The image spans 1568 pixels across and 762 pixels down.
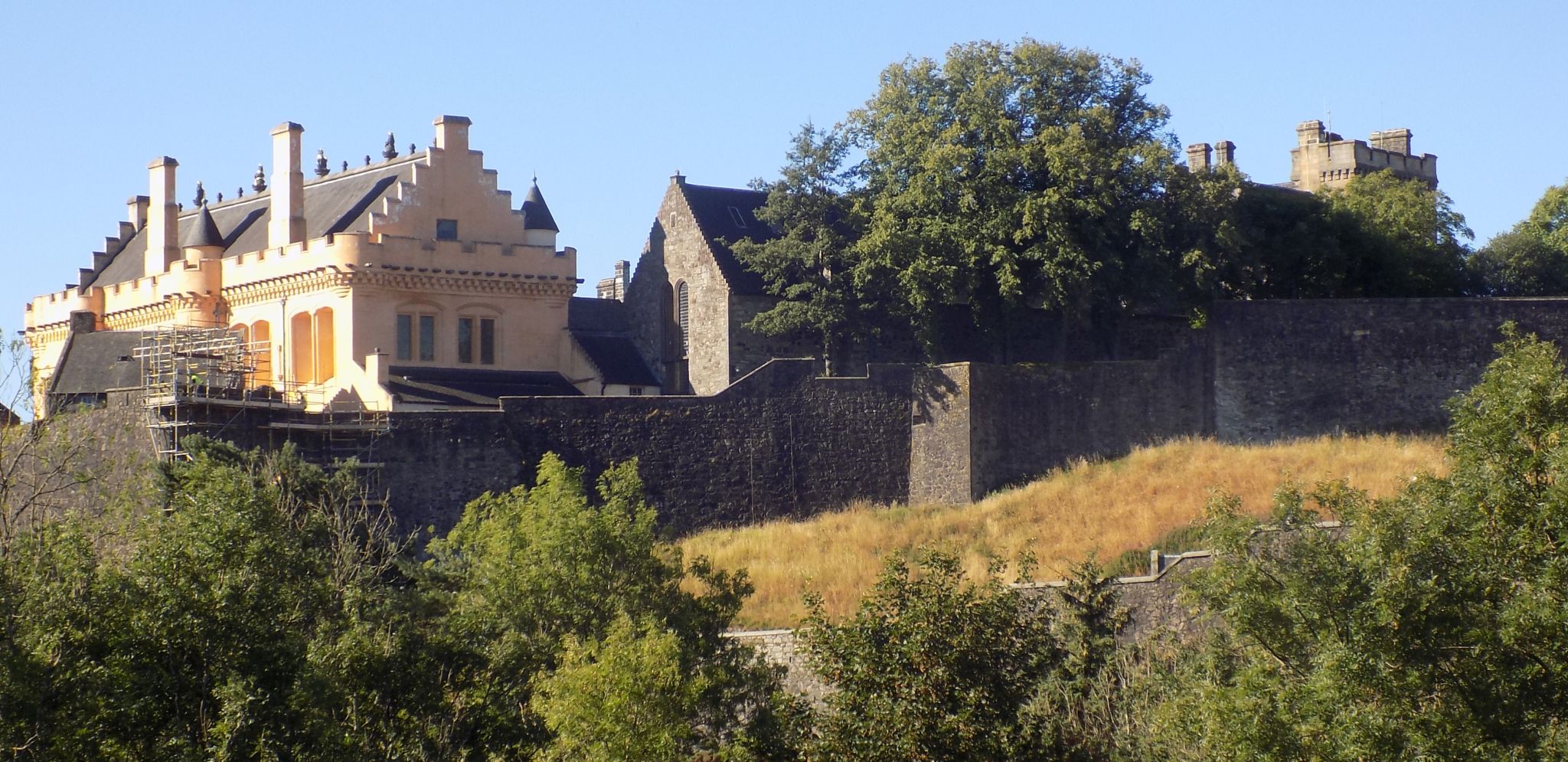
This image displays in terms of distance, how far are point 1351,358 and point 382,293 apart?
19.9 metres

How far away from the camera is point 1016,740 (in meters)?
26.9

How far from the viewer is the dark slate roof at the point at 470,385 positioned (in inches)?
1647

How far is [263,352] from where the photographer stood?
45250mm

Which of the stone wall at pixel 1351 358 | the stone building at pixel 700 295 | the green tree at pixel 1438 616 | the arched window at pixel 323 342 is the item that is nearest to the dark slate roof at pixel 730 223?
the stone building at pixel 700 295

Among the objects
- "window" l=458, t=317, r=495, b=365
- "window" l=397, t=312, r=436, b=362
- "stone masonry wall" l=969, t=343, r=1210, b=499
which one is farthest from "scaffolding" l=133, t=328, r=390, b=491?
"stone masonry wall" l=969, t=343, r=1210, b=499

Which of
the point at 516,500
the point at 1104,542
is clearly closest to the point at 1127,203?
the point at 1104,542

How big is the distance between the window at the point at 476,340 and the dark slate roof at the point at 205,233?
7066 millimetres

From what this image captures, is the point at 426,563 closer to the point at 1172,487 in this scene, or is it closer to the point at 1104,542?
the point at 1104,542

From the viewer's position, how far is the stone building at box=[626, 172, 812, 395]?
1813 inches

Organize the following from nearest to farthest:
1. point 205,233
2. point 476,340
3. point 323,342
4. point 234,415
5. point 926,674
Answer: point 926,674
point 234,415
point 323,342
point 476,340
point 205,233

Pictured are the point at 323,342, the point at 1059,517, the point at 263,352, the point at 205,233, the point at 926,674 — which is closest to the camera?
the point at 926,674

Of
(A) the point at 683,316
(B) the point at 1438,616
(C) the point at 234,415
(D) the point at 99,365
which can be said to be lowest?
(B) the point at 1438,616

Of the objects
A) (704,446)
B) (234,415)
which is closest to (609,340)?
(704,446)

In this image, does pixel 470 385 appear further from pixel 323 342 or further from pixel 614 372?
pixel 614 372
